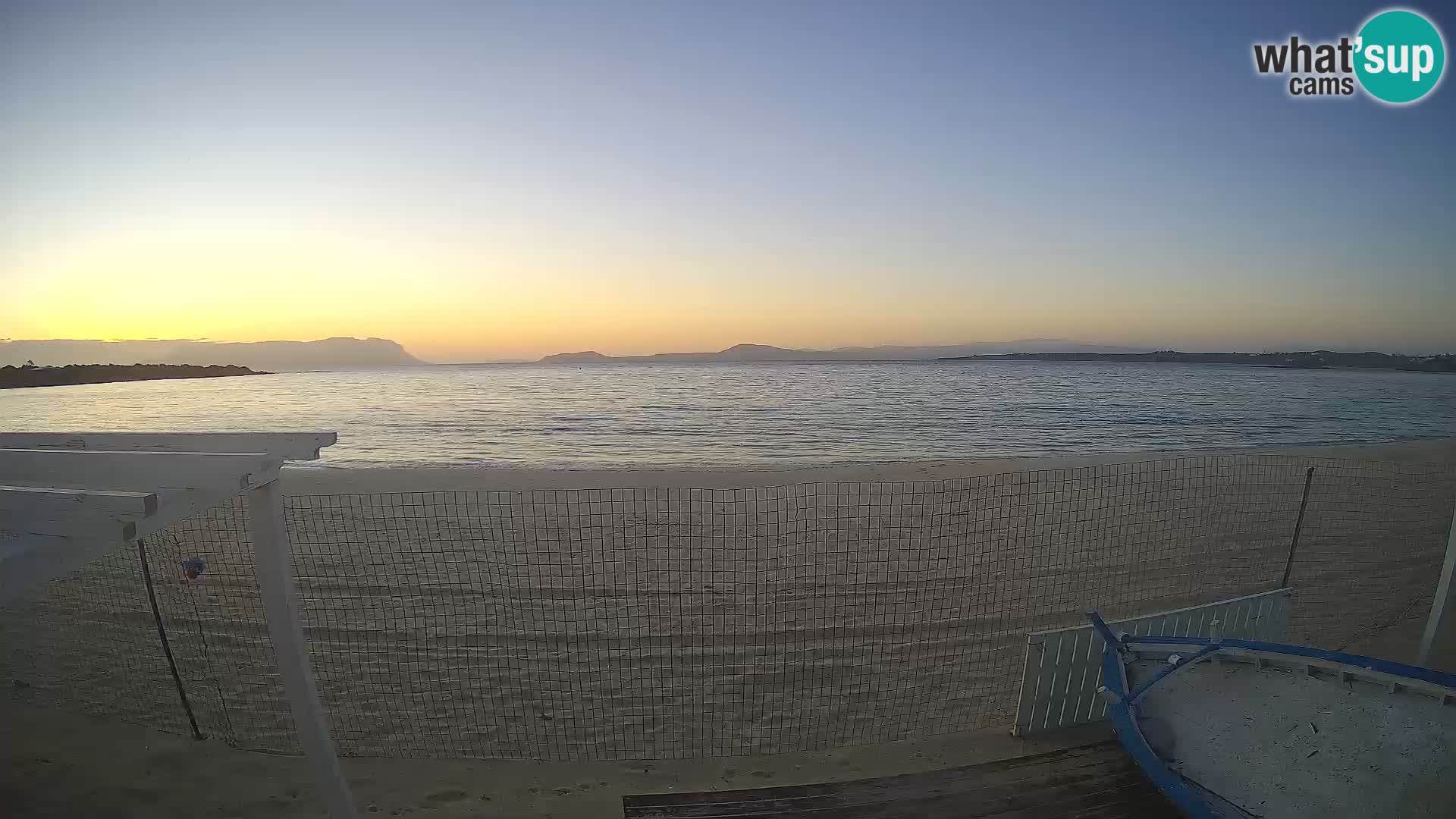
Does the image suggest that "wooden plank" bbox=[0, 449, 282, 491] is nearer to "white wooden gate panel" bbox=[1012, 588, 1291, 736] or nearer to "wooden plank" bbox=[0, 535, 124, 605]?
"wooden plank" bbox=[0, 535, 124, 605]

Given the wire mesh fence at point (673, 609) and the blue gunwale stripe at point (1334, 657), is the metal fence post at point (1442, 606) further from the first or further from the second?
the wire mesh fence at point (673, 609)

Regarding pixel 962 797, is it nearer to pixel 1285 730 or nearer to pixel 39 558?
pixel 1285 730

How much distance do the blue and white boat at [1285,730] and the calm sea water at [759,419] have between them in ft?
42.9

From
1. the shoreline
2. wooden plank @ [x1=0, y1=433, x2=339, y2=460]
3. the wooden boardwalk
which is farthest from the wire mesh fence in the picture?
wooden plank @ [x1=0, y1=433, x2=339, y2=460]

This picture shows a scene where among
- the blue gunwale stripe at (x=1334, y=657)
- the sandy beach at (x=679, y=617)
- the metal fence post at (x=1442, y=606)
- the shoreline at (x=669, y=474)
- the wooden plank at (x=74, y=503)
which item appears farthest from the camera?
the shoreline at (x=669, y=474)

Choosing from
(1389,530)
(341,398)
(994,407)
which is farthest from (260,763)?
(341,398)

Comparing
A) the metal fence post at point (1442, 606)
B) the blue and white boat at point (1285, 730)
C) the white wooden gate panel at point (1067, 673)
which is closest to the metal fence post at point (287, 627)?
the blue and white boat at point (1285, 730)

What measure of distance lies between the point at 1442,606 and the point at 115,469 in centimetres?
828

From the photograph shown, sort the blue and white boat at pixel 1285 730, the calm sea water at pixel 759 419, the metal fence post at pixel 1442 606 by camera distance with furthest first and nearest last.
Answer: the calm sea water at pixel 759 419, the metal fence post at pixel 1442 606, the blue and white boat at pixel 1285 730

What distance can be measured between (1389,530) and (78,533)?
1565cm

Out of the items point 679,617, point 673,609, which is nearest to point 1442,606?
point 679,617

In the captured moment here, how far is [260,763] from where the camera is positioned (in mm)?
5051

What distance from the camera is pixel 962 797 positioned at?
4.25 m

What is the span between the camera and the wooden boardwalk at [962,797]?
4.12 meters
